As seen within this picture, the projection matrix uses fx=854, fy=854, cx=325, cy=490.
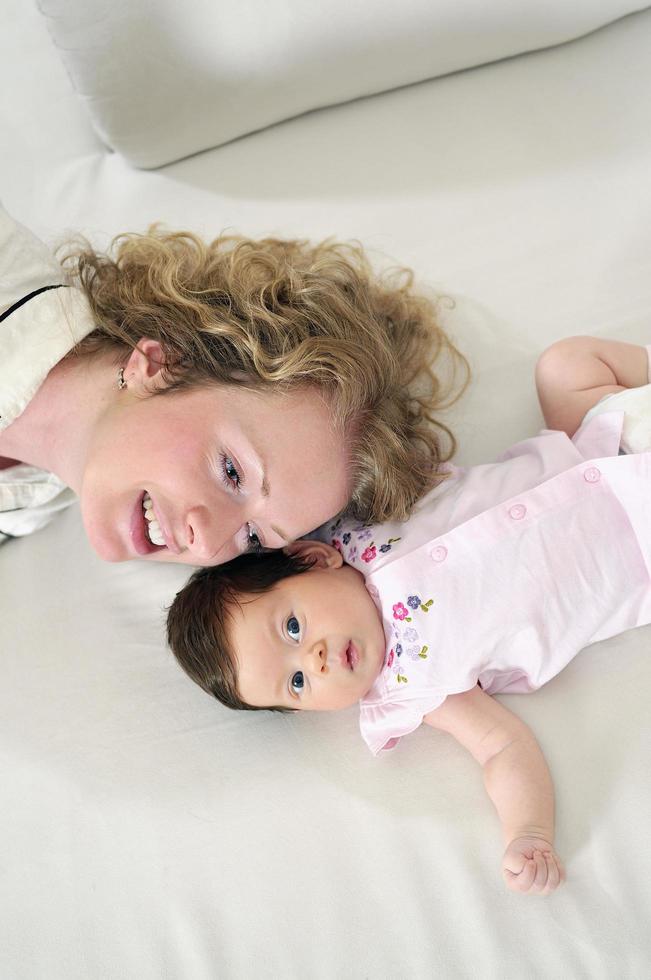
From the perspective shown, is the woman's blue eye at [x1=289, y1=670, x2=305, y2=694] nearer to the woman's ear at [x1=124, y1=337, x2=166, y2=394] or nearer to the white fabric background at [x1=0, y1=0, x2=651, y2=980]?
the white fabric background at [x1=0, y1=0, x2=651, y2=980]

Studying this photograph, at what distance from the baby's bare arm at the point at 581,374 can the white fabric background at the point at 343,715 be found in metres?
0.09

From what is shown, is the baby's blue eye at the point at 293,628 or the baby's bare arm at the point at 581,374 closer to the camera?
the baby's blue eye at the point at 293,628

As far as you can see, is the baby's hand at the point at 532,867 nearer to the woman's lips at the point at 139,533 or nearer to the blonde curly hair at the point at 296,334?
the blonde curly hair at the point at 296,334

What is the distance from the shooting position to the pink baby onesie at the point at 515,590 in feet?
3.70

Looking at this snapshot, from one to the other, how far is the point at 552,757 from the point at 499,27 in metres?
1.27

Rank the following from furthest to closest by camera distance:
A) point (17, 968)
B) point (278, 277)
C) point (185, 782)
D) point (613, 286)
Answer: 1. point (613, 286)
2. point (278, 277)
3. point (185, 782)
4. point (17, 968)

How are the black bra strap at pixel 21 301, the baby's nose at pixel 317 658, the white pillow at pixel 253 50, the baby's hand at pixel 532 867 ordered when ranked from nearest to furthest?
the baby's hand at pixel 532 867
the baby's nose at pixel 317 658
the black bra strap at pixel 21 301
the white pillow at pixel 253 50

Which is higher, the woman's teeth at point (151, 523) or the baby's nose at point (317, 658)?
the woman's teeth at point (151, 523)

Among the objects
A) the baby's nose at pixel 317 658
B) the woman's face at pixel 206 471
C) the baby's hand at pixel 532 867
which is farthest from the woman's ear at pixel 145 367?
the baby's hand at pixel 532 867

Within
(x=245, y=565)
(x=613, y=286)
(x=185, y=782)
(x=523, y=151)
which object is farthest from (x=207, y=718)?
(x=523, y=151)

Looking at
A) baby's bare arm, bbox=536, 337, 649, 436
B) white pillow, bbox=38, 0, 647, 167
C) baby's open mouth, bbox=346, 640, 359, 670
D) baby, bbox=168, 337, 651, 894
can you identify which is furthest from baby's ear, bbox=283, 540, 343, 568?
white pillow, bbox=38, 0, 647, 167

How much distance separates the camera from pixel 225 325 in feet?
3.85

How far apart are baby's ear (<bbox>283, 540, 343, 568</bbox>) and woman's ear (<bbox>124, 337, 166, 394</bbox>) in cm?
30

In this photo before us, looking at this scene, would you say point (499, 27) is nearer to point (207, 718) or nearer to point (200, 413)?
point (200, 413)
